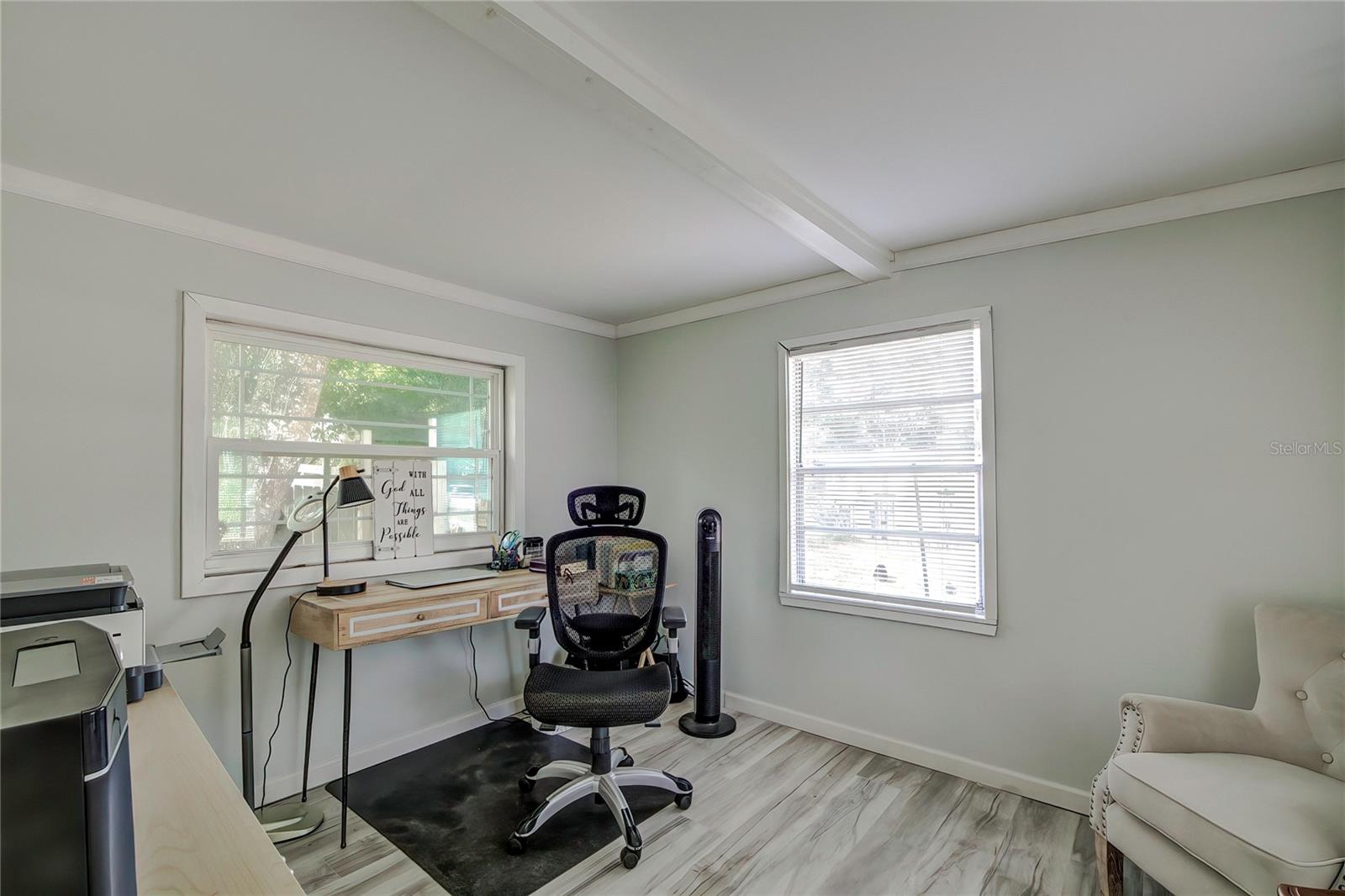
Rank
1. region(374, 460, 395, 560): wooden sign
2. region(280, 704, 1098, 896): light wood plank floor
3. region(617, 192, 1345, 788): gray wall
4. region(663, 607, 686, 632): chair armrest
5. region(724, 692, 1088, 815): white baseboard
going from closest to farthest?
region(280, 704, 1098, 896): light wood plank floor < region(617, 192, 1345, 788): gray wall < region(724, 692, 1088, 815): white baseboard < region(663, 607, 686, 632): chair armrest < region(374, 460, 395, 560): wooden sign

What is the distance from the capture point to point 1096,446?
8.46 ft

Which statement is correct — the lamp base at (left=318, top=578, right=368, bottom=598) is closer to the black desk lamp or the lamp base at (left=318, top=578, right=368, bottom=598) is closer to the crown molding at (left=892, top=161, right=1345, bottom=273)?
the black desk lamp

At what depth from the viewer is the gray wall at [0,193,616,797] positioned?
7.06 feet

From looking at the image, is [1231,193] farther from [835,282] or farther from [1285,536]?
[835,282]

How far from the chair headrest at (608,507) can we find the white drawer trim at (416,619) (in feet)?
2.11

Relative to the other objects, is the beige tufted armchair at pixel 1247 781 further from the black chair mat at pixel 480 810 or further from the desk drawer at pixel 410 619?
the desk drawer at pixel 410 619

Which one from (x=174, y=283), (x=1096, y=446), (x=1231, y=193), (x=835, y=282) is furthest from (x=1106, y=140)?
(x=174, y=283)

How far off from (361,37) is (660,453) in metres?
2.90

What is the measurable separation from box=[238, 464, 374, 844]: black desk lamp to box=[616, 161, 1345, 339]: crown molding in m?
2.39

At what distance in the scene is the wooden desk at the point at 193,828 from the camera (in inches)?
35.3

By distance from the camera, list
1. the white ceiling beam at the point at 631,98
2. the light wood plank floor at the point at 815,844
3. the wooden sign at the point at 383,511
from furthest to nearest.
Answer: the wooden sign at the point at 383,511
the light wood plank floor at the point at 815,844
the white ceiling beam at the point at 631,98

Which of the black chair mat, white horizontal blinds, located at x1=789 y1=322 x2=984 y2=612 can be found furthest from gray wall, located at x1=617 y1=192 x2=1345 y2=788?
the black chair mat

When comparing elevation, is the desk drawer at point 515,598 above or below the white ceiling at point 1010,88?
below

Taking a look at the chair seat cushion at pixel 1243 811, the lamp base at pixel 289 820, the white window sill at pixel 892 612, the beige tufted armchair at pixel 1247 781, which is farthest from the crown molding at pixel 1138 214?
the lamp base at pixel 289 820
